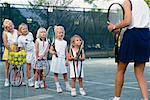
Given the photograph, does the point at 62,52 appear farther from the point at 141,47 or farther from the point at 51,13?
the point at 51,13

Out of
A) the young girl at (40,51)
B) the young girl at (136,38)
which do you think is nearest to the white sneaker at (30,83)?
the young girl at (40,51)

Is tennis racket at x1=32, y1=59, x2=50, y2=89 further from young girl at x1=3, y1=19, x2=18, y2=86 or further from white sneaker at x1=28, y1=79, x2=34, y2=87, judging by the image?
young girl at x1=3, y1=19, x2=18, y2=86

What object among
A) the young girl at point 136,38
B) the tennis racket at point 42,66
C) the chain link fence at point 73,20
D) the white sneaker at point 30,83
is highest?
the chain link fence at point 73,20

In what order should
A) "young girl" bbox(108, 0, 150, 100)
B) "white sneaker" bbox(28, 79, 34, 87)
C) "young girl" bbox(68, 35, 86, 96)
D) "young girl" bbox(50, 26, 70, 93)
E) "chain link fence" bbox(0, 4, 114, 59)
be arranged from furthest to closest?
1. "chain link fence" bbox(0, 4, 114, 59)
2. "white sneaker" bbox(28, 79, 34, 87)
3. "young girl" bbox(50, 26, 70, 93)
4. "young girl" bbox(68, 35, 86, 96)
5. "young girl" bbox(108, 0, 150, 100)

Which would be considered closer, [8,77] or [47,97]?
[47,97]

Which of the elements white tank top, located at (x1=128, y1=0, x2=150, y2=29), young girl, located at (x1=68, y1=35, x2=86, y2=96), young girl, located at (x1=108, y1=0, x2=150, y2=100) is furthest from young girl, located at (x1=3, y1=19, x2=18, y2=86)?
white tank top, located at (x1=128, y1=0, x2=150, y2=29)

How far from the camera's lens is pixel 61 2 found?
41969 mm

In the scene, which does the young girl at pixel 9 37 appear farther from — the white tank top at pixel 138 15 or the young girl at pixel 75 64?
the white tank top at pixel 138 15

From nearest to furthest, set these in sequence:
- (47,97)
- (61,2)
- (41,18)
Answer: (47,97) → (41,18) → (61,2)

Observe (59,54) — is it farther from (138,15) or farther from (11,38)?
(138,15)

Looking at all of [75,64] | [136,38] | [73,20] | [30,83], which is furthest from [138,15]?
[73,20]

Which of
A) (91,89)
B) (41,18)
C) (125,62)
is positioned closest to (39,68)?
(91,89)

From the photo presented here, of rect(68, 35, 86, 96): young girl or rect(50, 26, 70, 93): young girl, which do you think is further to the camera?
rect(50, 26, 70, 93): young girl

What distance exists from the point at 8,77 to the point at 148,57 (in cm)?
455
